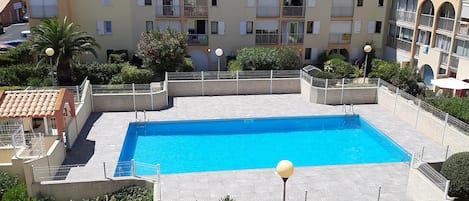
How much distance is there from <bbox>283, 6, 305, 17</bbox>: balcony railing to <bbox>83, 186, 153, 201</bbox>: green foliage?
2293cm

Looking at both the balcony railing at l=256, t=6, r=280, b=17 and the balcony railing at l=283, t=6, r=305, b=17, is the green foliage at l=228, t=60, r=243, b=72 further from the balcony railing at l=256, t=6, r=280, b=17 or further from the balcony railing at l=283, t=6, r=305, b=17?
the balcony railing at l=283, t=6, r=305, b=17

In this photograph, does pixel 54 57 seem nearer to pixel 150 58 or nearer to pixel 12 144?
pixel 150 58

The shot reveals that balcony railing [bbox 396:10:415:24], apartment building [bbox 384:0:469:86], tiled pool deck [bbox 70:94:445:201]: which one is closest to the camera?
tiled pool deck [bbox 70:94:445:201]

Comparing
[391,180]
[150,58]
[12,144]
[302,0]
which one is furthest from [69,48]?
[391,180]

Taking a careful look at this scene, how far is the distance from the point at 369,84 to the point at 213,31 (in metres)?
13.2

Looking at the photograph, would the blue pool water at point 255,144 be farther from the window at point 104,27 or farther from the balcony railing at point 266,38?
the window at point 104,27

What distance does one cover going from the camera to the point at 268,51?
32.2 m

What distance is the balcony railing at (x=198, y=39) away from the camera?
35438 millimetres

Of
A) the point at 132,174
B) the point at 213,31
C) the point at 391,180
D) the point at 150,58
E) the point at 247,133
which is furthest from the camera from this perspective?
the point at 213,31

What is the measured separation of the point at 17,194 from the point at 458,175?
1602 centimetres

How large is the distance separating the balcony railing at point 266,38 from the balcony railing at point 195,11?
484 centimetres

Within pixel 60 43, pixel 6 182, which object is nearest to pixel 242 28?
pixel 60 43

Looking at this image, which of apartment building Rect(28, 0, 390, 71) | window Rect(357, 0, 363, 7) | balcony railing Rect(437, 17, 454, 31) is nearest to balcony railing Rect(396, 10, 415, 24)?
apartment building Rect(28, 0, 390, 71)

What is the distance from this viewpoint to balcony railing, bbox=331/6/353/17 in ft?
121
